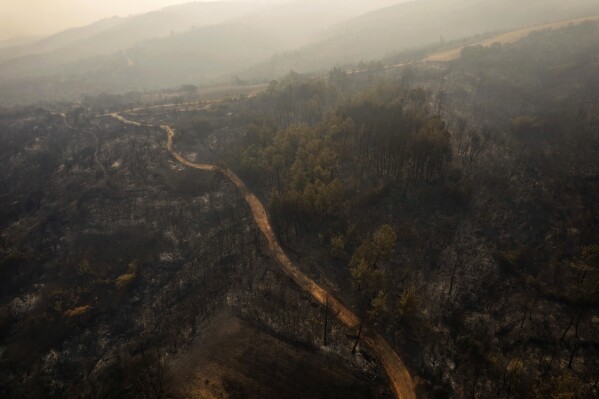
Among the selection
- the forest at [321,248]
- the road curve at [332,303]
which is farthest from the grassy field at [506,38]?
the road curve at [332,303]

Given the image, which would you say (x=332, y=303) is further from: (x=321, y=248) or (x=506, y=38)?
(x=506, y=38)

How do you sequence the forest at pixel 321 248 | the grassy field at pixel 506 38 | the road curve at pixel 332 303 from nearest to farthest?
the road curve at pixel 332 303, the forest at pixel 321 248, the grassy field at pixel 506 38

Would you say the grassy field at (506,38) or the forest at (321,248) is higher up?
the grassy field at (506,38)

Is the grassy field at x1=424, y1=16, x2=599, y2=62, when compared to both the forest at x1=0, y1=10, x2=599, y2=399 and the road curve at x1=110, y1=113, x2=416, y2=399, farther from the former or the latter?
the road curve at x1=110, y1=113, x2=416, y2=399

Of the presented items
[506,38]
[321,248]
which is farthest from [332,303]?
[506,38]

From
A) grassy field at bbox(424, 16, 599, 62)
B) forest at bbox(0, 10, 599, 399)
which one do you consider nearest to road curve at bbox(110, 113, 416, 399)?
forest at bbox(0, 10, 599, 399)

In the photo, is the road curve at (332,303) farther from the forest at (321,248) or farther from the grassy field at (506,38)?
the grassy field at (506,38)

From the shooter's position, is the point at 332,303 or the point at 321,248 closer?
the point at 332,303

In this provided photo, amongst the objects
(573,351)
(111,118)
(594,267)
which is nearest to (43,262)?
(111,118)
